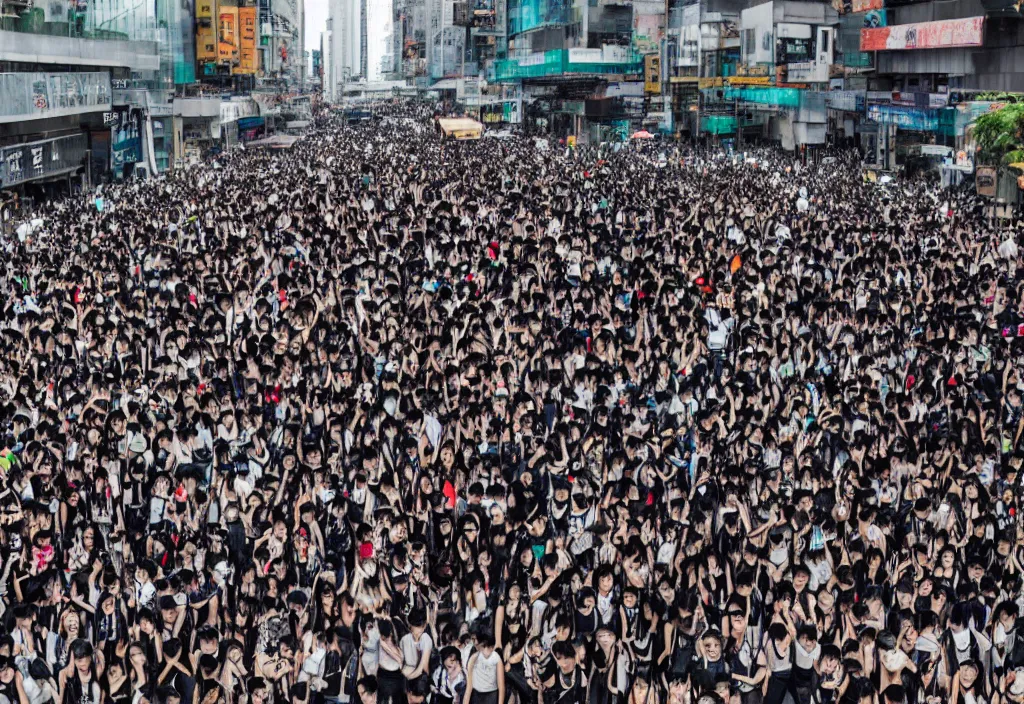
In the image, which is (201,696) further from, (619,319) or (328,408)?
(619,319)

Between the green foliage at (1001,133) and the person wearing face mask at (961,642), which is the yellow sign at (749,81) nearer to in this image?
the green foliage at (1001,133)

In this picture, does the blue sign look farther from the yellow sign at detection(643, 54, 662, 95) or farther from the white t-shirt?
the white t-shirt

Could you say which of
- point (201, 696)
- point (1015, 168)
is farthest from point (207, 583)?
point (1015, 168)

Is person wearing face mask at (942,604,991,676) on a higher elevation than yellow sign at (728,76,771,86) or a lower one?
lower

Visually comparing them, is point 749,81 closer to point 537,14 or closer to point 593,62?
point 593,62

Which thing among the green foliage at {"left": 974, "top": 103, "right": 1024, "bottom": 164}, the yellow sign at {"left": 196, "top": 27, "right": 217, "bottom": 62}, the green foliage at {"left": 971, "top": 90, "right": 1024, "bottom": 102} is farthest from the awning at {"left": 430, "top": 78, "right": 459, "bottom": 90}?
the green foliage at {"left": 974, "top": 103, "right": 1024, "bottom": 164}

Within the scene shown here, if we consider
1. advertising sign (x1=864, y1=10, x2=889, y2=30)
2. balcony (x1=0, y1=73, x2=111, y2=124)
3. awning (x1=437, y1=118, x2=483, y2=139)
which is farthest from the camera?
awning (x1=437, y1=118, x2=483, y2=139)

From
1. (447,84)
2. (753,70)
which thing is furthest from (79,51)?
(447,84)
